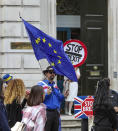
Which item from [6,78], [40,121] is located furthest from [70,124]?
[40,121]

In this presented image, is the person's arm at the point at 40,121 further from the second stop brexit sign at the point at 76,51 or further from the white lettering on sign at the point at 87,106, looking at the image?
the second stop brexit sign at the point at 76,51

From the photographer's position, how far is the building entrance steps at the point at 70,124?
11430 millimetres

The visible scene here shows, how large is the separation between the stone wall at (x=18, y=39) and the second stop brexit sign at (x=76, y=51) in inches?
93.3

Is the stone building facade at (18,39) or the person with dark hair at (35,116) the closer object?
the person with dark hair at (35,116)

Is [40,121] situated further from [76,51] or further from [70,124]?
[70,124]

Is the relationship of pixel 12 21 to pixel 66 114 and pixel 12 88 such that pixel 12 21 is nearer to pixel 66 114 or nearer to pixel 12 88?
pixel 66 114

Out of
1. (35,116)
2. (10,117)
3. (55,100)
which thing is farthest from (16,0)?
(35,116)

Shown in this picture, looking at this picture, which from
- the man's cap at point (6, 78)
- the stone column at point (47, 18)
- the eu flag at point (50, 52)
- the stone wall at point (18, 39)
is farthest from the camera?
the stone column at point (47, 18)

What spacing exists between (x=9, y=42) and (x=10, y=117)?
15.7ft

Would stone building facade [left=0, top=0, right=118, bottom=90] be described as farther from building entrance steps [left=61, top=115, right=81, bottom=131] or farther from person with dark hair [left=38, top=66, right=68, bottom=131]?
person with dark hair [left=38, top=66, right=68, bottom=131]

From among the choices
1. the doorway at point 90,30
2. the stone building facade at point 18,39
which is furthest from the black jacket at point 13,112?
the doorway at point 90,30

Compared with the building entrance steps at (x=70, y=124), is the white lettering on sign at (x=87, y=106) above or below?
above

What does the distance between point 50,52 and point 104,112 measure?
57.4 inches

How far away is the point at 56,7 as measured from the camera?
43.8 ft
